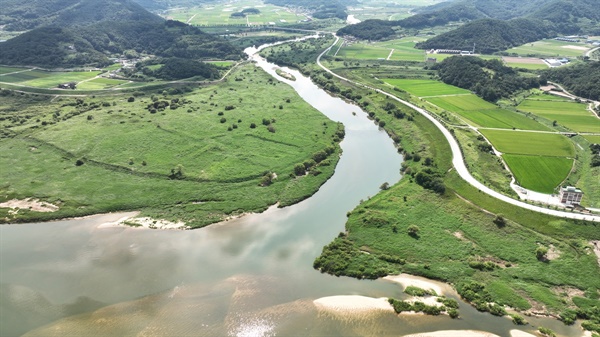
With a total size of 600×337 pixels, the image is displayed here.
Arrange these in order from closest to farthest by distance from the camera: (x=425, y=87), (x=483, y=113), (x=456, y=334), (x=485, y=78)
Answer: (x=456, y=334) → (x=483, y=113) → (x=485, y=78) → (x=425, y=87)

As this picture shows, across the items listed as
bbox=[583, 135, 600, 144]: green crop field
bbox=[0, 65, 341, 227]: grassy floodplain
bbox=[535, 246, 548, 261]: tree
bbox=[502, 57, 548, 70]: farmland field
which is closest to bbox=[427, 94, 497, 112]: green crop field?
bbox=[583, 135, 600, 144]: green crop field

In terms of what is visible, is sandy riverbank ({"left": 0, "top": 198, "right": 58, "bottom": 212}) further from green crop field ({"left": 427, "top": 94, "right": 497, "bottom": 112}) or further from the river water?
green crop field ({"left": 427, "top": 94, "right": 497, "bottom": 112})

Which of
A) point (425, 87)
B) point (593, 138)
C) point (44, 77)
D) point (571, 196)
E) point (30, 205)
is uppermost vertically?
point (425, 87)

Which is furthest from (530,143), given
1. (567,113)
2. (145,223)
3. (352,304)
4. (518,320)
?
(145,223)

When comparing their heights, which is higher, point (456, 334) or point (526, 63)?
point (526, 63)

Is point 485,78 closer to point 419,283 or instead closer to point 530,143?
point 530,143

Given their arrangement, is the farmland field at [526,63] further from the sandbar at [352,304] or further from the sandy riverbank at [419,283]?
the sandbar at [352,304]
